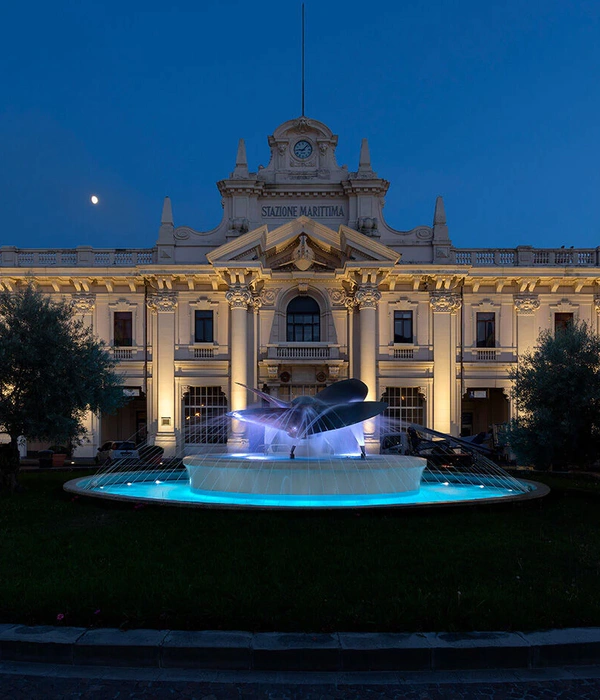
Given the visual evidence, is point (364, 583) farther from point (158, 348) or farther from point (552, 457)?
point (158, 348)

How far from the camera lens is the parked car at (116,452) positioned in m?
27.1

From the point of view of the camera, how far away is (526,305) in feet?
103

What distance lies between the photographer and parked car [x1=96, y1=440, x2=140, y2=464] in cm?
2711

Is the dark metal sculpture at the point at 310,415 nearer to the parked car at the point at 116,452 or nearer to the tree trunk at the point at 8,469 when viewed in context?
the tree trunk at the point at 8,469

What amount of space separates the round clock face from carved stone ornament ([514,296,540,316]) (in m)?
14.7

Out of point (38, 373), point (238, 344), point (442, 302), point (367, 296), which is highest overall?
point (367, 296)

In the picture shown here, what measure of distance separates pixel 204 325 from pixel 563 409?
20.6 metres

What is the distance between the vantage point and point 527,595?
6.76 m

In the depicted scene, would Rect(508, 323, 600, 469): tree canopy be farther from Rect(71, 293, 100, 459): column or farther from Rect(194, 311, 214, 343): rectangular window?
Rect(71, 293, 100, 459): column

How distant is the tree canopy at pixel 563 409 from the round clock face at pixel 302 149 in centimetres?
2018

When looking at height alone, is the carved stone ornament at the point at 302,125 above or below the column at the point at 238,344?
above

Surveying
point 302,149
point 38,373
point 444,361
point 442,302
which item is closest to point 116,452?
point 38,373

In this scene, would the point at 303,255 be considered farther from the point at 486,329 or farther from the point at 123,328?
the point at 486,329

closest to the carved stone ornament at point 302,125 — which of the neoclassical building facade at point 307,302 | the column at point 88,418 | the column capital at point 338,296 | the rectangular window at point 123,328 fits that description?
the neoclassical building facade at point 307,302
